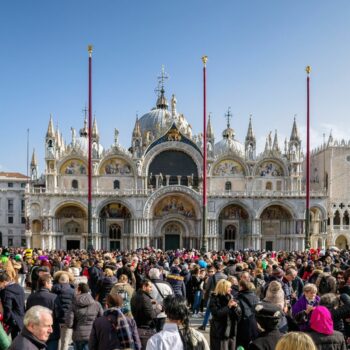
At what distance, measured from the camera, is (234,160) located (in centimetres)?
5669

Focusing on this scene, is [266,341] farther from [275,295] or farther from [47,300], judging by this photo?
[47,300]

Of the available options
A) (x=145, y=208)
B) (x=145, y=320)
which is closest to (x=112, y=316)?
(x=145, y=320)

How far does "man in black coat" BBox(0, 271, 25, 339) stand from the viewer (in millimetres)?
9297

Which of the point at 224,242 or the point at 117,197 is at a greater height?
the point at 117,197

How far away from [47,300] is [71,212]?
154 feet

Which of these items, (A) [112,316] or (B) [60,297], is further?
(B) [60,297]

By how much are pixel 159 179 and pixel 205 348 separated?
162 ft

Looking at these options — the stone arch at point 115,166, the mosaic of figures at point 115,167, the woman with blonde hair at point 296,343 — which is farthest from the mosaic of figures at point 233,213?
the woman with blonde hair at point 296,343

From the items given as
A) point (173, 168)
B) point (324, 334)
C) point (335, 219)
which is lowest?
point (335, 219)

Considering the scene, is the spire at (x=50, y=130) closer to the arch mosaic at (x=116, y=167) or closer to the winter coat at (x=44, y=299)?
the arch mosaic at (x=116, y=167)

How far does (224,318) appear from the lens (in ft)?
29.0

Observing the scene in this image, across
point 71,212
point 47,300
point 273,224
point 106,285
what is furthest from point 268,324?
point 273,224

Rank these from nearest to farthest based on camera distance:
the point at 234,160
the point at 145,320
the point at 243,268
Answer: the point at 145,320
the point at 243,268
the point at 234,160

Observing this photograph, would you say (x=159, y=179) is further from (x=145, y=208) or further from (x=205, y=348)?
(x=205, y=348)
